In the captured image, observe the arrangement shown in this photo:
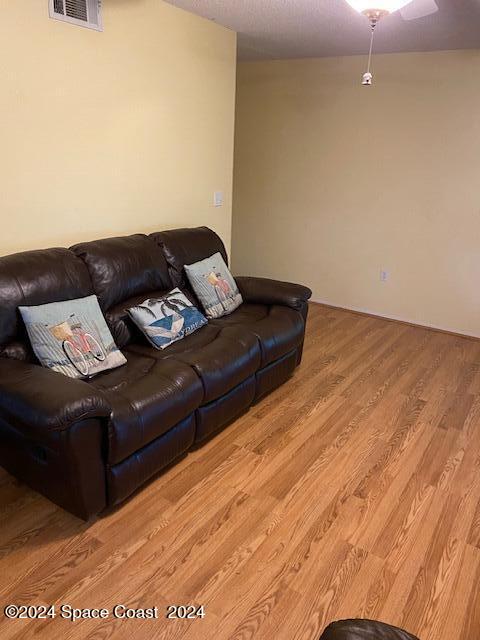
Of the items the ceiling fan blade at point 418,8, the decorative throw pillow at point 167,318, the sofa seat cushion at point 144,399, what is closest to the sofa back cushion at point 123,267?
the decorative throw pillow at point 167,318

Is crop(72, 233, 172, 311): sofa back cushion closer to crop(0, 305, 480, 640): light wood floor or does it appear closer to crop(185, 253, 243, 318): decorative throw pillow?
crop(185, 253, 243, 318): decorative throw pillow

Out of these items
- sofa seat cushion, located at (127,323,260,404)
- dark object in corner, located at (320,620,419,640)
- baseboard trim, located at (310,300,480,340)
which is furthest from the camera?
baseboard trim, located at (310,300,480,340)

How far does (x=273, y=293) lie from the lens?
3.21 metres

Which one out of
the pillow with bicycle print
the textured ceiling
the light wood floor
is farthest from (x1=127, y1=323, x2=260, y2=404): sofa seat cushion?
the textured ceiling

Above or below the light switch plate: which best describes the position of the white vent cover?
above

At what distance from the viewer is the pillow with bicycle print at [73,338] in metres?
2.11

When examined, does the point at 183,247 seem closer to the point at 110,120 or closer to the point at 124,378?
the point at 110,120

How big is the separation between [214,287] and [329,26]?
6.65 feet

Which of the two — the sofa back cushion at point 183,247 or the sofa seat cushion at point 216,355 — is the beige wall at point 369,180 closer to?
the sofa back cushion at point 183,247

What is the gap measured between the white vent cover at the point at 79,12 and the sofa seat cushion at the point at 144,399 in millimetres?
1887

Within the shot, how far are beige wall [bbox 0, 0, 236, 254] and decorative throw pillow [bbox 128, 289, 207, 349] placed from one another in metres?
0.67

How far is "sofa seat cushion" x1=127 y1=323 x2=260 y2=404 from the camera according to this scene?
232 centimetres

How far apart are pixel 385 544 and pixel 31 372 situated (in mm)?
1664

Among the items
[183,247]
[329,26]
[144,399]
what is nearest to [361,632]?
[144,399]
